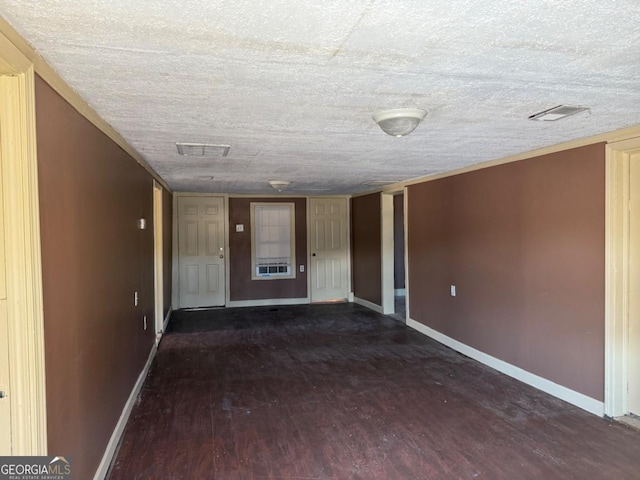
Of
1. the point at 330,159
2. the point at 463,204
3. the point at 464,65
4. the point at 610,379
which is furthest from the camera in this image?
the point at 463,204

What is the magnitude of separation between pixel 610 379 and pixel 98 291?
3594 mm

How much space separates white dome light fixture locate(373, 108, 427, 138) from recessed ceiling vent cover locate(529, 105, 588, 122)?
2.32 feet

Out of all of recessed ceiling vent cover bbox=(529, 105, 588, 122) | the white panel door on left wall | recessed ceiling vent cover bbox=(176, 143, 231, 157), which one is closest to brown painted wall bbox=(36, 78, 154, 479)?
recessed ceiling vent cover bbox=(176, 143, 231, 157)

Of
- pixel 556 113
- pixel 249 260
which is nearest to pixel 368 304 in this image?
pixel 249 260

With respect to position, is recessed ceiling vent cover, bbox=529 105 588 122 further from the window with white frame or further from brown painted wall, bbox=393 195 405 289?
brown painted wall, bbox=393 195 405 289

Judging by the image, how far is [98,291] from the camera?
2346 mm

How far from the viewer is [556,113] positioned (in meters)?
2.41

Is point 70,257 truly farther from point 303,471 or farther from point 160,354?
point 160,354

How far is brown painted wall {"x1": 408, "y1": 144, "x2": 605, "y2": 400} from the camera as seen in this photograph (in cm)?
317

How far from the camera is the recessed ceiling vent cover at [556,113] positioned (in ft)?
7.58

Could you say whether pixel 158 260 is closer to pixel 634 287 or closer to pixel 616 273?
pixel 616 273

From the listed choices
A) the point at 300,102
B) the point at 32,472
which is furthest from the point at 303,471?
the point at 300,102

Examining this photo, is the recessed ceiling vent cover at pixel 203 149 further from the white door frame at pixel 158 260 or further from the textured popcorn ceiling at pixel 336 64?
the white door frame at pixel 158 260

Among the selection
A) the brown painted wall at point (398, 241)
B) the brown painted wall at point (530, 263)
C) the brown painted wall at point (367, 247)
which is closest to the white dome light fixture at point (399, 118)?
the brown painted wall at point (530, 263)
